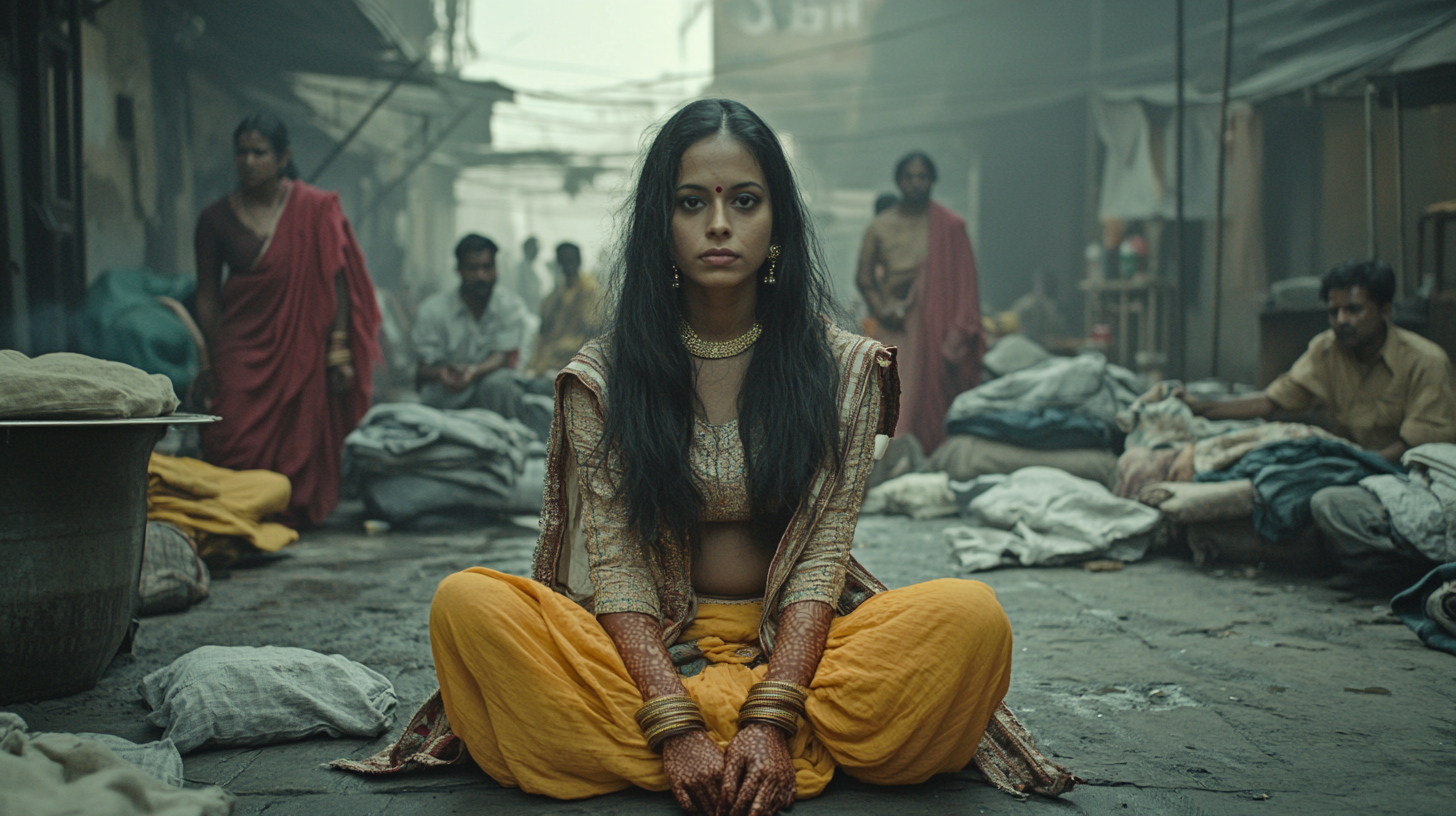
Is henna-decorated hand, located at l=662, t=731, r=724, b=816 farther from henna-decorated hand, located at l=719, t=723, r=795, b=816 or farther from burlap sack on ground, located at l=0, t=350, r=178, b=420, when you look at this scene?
burlap sack on ground, located at l=0, t=350, r=178, b=420

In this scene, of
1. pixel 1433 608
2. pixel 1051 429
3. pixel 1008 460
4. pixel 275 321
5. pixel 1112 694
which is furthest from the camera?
pixel 1008 460

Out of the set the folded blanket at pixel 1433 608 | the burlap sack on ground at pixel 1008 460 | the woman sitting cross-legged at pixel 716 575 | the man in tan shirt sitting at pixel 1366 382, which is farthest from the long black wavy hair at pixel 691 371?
the burlap sack on ground at pixel 1008 460

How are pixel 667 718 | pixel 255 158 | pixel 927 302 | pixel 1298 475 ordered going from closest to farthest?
pixel 667 718, pixel 1298 475, pixel 255 158, pixel 927 302

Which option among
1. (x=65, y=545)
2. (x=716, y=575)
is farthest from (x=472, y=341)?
(x=716, y=575)

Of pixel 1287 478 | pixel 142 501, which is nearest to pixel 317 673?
pixel 142 501

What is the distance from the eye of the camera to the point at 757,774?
1762mm

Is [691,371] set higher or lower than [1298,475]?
higher

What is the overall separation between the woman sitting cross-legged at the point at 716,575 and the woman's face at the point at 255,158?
396cm

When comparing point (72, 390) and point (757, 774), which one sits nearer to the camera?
point (757, 774)

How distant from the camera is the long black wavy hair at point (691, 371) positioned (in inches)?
83.4

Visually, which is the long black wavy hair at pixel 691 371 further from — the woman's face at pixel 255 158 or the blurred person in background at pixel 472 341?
the blurred person in background at pixel 472 341

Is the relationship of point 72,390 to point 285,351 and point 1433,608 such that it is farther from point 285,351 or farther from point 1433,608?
point 1433,608

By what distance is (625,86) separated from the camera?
1748 centimetres

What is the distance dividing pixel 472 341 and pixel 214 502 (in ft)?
9.40
